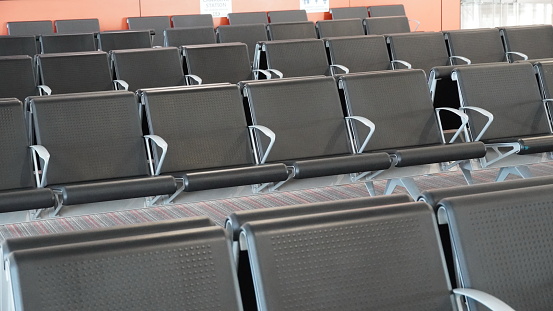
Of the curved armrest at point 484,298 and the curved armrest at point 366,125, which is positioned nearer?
the curved armrest at point 484,298

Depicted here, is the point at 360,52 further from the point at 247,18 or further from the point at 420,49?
the point at 247,18

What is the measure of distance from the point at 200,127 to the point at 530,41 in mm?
3325

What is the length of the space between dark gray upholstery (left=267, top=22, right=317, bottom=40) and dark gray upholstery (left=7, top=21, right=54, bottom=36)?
2543 millimetres

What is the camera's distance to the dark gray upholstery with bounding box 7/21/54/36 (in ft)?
26.1

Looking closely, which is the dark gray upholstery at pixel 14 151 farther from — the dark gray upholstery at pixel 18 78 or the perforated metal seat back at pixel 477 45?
the perforated metal seat back at pixel 477 45

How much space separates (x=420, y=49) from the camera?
5.81m

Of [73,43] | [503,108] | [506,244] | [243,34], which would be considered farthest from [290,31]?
[506,244]

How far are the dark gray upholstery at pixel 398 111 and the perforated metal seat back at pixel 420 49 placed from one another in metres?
1.46

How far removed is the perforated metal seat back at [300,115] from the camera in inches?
158

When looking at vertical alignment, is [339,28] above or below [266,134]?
Result: above

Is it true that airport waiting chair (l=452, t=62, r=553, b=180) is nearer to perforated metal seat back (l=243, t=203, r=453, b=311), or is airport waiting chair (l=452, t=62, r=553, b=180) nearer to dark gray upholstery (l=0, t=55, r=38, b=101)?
perforated metal seat back (l=243, t=203, r=453, b=311)

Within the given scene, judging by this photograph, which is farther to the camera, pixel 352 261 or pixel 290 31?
pixel 290 31

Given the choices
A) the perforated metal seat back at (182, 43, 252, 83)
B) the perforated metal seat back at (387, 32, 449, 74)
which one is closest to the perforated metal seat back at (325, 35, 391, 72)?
the perforated metal seat back at (387, 32, 449, 74)

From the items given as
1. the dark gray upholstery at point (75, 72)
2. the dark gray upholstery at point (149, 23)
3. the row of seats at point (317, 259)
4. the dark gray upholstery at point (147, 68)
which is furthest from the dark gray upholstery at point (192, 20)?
the row of seats at point (317, 259)
